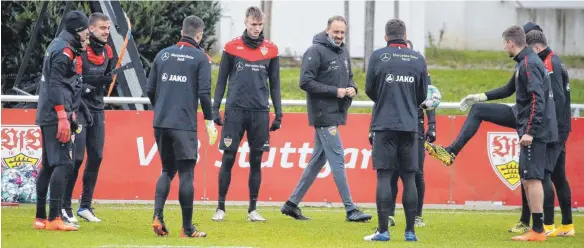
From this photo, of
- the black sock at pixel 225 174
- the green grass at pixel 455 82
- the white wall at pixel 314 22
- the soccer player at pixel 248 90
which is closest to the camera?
the soccer player at pixel 248 90

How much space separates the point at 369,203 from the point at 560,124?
3790 mm

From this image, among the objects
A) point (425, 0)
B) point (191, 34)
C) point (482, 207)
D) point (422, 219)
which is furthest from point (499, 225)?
point (425, 0)

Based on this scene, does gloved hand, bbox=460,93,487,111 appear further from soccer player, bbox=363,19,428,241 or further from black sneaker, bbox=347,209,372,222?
black sneaker, bbox=347,209,372,222

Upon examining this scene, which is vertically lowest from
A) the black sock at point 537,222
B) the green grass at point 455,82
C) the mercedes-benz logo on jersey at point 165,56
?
the green grass at point 455,82

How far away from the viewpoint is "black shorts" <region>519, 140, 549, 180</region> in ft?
40.1

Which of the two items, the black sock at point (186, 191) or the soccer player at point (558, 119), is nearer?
the black sock at point (186, 191)

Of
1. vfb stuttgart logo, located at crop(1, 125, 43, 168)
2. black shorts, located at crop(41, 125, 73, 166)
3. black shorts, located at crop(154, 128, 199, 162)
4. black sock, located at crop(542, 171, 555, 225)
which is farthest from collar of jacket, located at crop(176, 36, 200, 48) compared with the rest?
vfb stuttgart logo, located at crop(1, 125, 43, 168)

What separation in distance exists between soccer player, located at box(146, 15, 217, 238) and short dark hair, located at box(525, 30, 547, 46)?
3509 millimetres

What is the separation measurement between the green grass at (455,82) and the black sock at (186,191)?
16880mm

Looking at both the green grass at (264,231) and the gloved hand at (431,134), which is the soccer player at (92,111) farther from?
the gloved hand at (431,134)

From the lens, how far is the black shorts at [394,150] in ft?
37.7

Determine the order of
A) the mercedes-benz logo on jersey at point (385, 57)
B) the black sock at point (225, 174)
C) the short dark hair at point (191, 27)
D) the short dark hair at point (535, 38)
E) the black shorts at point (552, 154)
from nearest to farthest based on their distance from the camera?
1. the mercedes-benz logo on jersey at point (385, 57)
2. the short dark hair at point (191, 27)
3. the black shorts at point (552, 154)
4. the short dark hair at point (535, 38)
5. the black sock at point (225, 174)

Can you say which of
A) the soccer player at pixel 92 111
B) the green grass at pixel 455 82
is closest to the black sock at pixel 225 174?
the soccer player at pixel 92 111

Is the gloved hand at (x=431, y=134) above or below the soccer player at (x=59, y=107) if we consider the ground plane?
below
